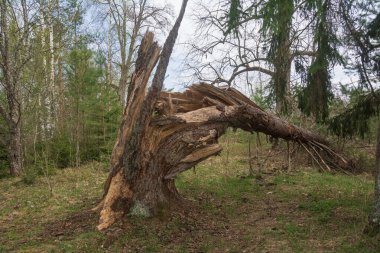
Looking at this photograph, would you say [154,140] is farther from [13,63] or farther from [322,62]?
[13,63]

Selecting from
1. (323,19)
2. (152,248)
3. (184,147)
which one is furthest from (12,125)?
(323,19)

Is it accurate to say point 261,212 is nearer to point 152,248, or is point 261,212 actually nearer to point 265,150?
point 152,248

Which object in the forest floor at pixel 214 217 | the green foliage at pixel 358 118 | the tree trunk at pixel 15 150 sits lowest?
the forest floor at pixel 214 217

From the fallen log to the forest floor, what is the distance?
1.33ft

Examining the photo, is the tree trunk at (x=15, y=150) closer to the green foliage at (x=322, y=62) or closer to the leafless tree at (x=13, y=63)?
the leafless tree at (x=13, y=63)

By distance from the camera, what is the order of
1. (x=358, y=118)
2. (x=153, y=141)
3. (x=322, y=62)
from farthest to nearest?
(x=358, y=118) → (x=322, y=62) → (x=153, y=141)

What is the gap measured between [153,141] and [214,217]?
6.90 feet

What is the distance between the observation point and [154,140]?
704 cm

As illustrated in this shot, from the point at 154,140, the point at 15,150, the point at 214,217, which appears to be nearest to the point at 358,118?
the point at 214,217

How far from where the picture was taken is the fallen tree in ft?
22.2

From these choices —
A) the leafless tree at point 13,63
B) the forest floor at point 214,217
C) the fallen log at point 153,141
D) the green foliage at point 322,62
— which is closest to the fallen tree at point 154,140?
the fallen log at point 153,141

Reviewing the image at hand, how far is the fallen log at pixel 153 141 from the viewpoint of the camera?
22.2 feet

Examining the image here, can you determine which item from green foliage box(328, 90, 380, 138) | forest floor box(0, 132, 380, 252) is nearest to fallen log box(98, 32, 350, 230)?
forest floor box(0, 132, 380, 252)

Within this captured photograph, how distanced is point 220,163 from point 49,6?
888 cm
